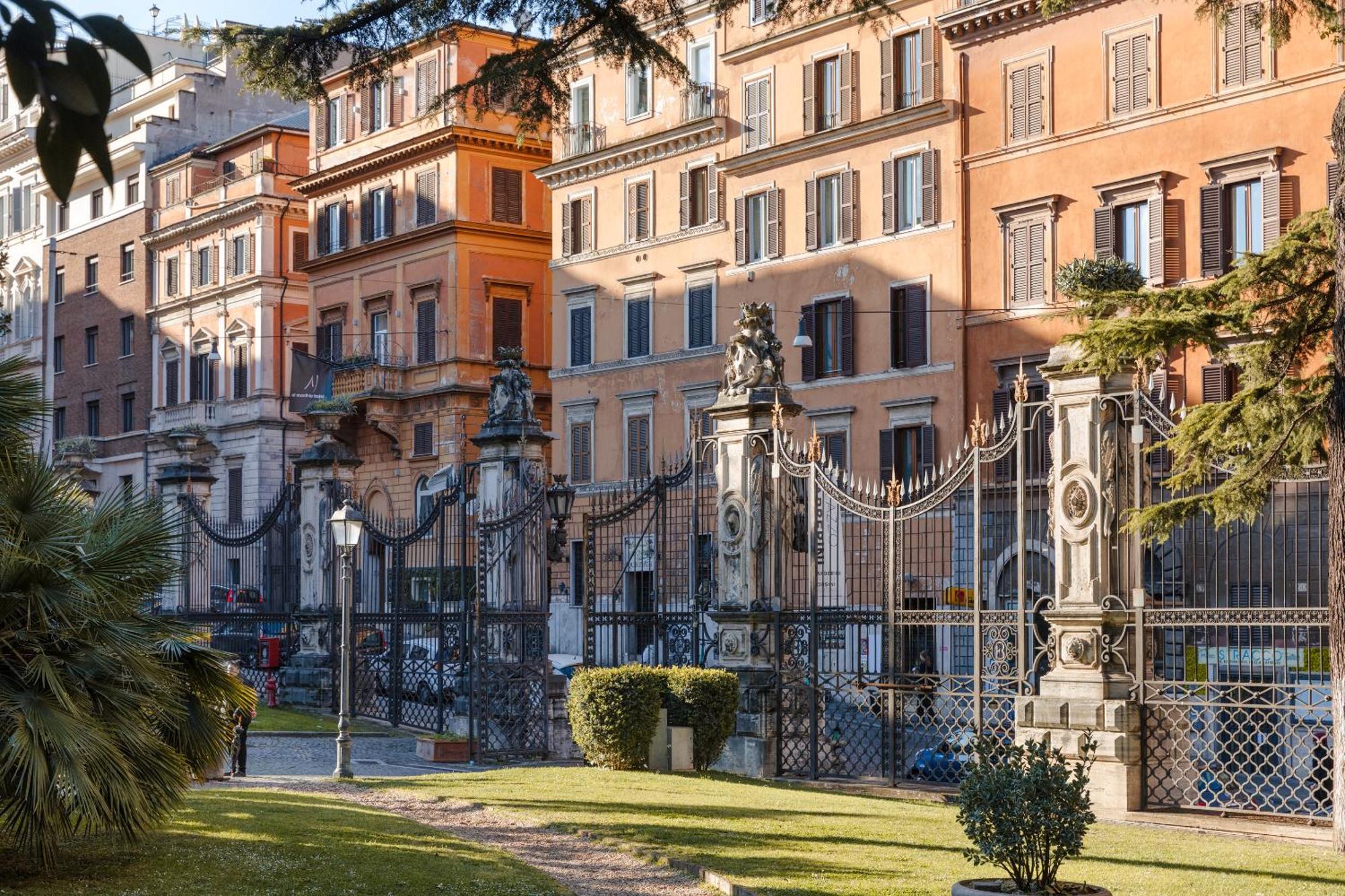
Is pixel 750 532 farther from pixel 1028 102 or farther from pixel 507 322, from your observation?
pixel 507 322

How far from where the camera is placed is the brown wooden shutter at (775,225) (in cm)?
4262

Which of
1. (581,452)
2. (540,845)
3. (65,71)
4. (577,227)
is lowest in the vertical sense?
(540,845)

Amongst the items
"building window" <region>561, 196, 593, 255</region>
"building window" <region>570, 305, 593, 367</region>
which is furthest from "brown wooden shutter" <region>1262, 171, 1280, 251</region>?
"building window" <region>561, 196, 593, 255</region>

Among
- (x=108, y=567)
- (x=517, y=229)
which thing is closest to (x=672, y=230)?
(x=517, y=229)

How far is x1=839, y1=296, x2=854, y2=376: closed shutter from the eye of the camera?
40469 mm

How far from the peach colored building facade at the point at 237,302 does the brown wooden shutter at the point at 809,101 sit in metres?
20.3

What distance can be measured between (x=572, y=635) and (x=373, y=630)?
1089 cm

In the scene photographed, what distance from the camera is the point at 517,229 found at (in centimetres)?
5134

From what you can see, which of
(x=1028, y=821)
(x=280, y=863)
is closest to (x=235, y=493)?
(x=280, y=863)

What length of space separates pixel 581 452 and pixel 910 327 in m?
11.2

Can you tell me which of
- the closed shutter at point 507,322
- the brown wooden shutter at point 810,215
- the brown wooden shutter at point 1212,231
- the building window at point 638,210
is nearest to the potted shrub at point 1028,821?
the brown wooden shutter at point 1212,231

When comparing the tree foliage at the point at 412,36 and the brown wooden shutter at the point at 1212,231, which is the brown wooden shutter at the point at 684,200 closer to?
the brown wooden shutter at the point at 1212,231

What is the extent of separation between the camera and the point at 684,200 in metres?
45.4

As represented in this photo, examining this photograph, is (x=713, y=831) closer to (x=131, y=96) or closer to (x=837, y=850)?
(x=837, y=850)
